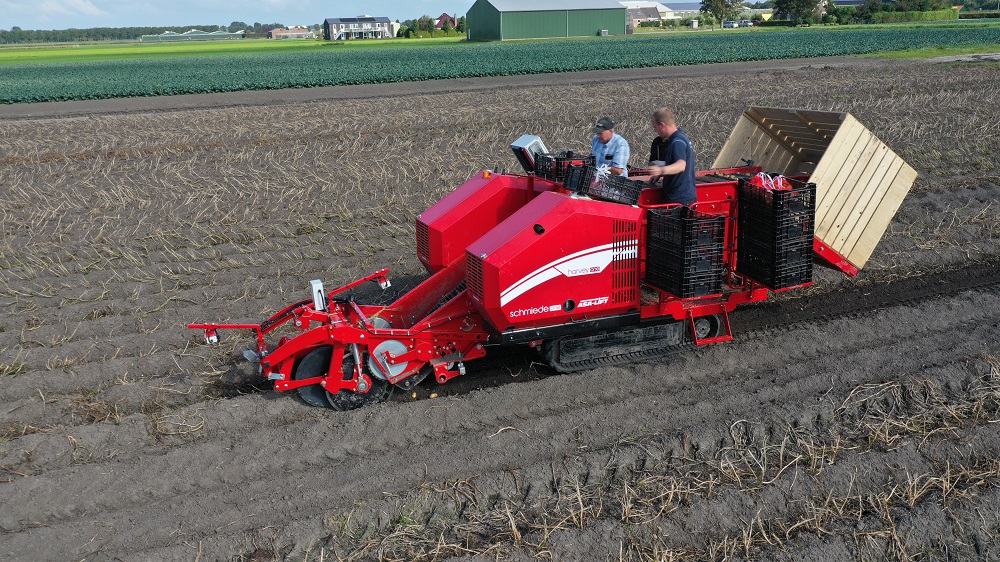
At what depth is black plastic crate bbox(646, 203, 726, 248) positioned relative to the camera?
7055 mm

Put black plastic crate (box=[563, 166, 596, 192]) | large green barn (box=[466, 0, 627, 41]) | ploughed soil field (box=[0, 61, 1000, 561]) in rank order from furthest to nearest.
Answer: large green barn (box=[466, 0, 627, 41]), black plastic crate (box=[563, 166, 596, 192]), ploughed soil field (box=[0, 61, 1000, 561])

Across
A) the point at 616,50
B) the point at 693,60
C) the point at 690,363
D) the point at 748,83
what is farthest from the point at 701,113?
the point at 616,50

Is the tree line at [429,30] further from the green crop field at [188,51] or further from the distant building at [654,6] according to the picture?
the distant building at [654,6]

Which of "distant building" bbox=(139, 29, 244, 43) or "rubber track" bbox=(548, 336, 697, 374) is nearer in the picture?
"rubber track" bbox=(548, 336, 697, 374)

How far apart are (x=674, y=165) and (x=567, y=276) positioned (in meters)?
1.39

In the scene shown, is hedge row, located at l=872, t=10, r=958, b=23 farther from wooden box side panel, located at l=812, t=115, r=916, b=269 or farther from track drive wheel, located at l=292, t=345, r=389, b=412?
track drive wheel, located at l=292, t=345, r=389, b=412

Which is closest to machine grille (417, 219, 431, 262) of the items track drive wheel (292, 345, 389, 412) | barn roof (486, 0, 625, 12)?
track drive wheel (292, 345, 389, 412)

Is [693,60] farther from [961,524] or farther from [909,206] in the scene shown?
[961,524]

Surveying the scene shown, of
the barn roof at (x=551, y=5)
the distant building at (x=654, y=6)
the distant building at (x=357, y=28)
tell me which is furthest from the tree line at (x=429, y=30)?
the distant building at (x=654, y=6)

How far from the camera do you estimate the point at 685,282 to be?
23.4ft

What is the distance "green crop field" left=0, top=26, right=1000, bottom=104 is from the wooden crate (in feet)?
101

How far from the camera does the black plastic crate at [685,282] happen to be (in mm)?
7164

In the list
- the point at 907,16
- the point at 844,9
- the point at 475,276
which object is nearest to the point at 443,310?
the point at 475,276

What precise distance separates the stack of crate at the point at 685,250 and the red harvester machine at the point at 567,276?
0.04 ft
